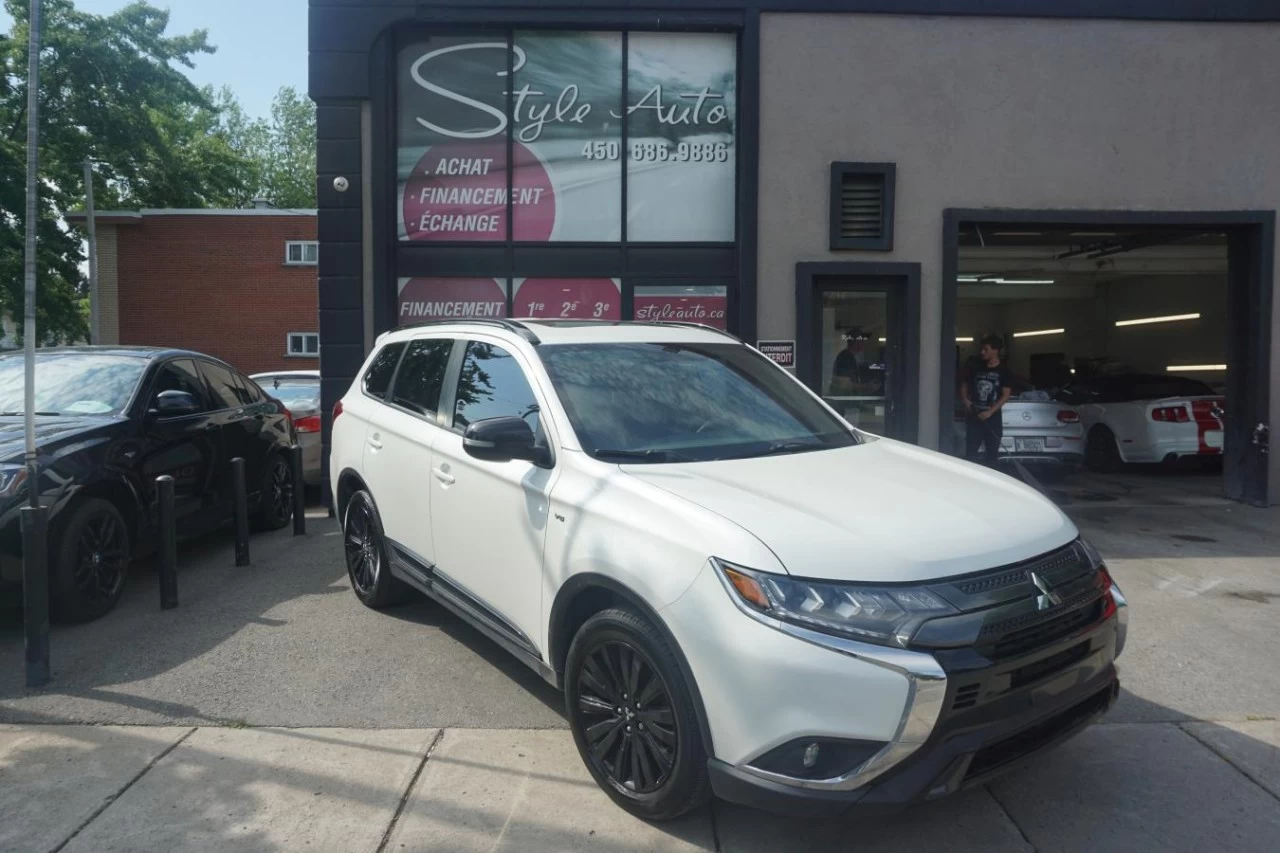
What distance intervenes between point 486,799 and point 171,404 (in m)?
4.08

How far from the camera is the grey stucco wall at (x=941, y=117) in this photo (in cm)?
953

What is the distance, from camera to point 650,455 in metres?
3.88

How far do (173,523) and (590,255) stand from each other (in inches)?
198

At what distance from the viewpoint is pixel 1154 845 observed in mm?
3314

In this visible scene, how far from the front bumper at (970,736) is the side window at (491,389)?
184cm

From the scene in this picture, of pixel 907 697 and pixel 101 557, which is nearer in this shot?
pixel 907 697

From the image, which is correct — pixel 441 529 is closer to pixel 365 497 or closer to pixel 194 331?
pixel 365 497

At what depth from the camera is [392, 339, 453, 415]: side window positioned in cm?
521

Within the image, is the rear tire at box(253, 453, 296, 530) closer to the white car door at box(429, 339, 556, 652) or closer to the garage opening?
the white car door at box(429, 339, 556, 652)

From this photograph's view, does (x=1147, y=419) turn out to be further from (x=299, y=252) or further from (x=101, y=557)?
(x=299, y=252)

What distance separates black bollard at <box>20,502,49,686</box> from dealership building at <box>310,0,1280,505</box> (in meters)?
5.12

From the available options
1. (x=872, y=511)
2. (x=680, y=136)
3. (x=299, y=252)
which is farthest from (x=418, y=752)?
(x=299, y=252)

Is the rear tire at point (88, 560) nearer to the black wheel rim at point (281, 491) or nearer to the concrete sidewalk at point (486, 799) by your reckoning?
the concrete sidewalk at point (486, 799)

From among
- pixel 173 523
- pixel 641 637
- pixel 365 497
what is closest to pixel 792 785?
pixel 641 637
